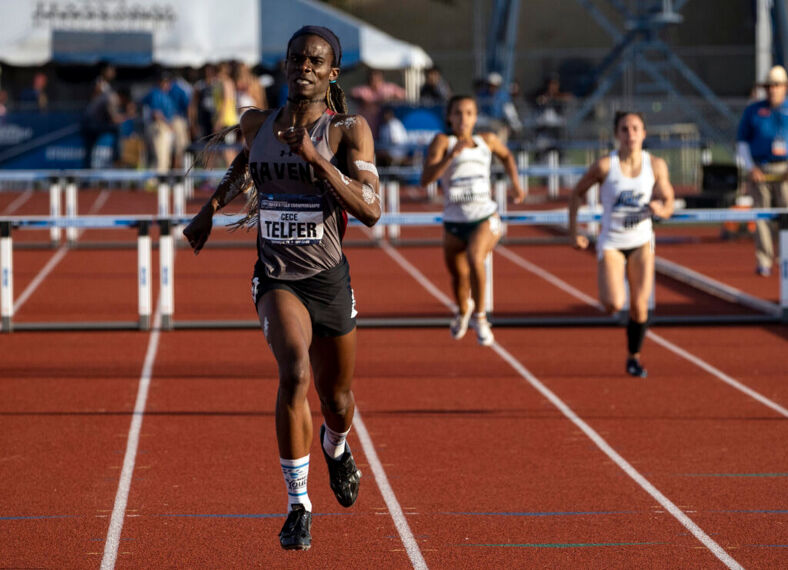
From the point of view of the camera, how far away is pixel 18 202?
2792 cm

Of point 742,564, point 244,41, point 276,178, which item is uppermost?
point 244,41

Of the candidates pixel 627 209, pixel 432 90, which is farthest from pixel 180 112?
pixel 627 209

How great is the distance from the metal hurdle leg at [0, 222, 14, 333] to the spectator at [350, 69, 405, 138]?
15.3 metres

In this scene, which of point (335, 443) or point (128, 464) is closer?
point (335, 443)

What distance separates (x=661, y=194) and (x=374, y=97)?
60.6ft

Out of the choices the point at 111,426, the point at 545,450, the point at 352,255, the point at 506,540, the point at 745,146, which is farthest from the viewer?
the point at 352,255

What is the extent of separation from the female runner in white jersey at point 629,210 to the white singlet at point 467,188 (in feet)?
3.20

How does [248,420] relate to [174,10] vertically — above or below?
below

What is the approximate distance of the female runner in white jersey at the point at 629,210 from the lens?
33.8ft

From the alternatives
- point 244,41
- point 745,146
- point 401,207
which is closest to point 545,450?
point 745,146

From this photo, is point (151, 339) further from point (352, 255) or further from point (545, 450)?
point (352, 255)

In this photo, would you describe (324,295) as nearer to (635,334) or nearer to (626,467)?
(626,467)

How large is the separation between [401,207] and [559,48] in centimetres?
1838

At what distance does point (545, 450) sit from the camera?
8.23 metres
